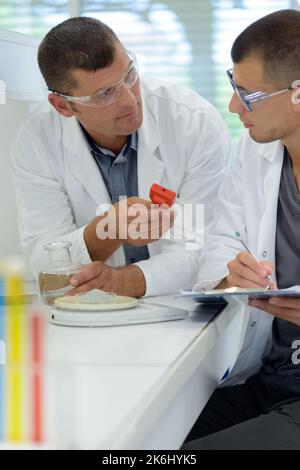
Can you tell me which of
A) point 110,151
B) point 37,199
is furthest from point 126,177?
point 37,199

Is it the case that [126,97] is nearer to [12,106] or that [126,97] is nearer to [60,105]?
[60,105]

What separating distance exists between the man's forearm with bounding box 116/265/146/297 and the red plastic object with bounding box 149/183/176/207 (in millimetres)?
193

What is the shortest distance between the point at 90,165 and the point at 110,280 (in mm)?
519

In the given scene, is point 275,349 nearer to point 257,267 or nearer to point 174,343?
point 257,267

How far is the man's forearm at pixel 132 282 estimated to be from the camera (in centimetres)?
171

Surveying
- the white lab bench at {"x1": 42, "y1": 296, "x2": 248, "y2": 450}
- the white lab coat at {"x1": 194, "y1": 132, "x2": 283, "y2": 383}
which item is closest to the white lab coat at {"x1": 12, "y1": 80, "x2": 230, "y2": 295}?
the white lab coat at {"x1": 194, "y1": 132, "x2": 283, "y2": 383}

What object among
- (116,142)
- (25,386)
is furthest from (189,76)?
(25,386)

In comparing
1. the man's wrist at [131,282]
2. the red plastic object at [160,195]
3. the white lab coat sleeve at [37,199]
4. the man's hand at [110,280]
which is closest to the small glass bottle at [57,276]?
the man's hand at [110,280]

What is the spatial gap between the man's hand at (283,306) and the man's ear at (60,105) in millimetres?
965

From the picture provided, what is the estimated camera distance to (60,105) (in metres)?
2.12

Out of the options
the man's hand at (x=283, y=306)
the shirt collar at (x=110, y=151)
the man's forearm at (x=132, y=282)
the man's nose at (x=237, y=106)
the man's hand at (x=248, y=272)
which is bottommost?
the man's forearm at (x=132, y=282)

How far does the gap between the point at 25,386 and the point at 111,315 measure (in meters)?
0.85

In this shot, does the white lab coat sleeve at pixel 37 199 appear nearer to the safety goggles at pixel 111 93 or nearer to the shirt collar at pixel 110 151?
the shirt collar at pixel 110 151
